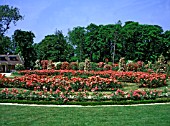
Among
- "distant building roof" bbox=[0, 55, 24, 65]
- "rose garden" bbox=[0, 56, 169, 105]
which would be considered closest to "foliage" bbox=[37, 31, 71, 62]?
"distant building roof" bbox=[0, 55, 24, 65]

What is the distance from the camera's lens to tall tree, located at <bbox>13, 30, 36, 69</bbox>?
176 ft

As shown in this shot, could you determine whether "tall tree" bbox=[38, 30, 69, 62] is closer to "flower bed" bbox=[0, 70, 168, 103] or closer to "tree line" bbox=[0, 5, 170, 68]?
"tree line" bbox=[0, 5, 170, 68]

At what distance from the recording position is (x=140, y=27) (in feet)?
175

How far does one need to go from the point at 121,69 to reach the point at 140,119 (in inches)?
870

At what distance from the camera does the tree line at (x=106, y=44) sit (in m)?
52.2

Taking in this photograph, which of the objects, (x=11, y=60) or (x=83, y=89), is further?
(x=11, y=60)

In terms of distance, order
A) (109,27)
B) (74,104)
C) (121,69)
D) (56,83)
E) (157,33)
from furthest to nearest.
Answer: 1. (109,27)
2. (157,33)
3. (121,69)
4. (56,83)
5. (74,104)

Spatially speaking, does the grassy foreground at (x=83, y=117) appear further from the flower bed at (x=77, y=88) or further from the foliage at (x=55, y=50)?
the foliage at (x=55, y=50)

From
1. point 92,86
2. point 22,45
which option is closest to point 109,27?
point 22,45

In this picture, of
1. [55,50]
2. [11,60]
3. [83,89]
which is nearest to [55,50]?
[55,50]

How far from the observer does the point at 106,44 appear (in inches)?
2122

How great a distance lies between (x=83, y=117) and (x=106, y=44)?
152ft

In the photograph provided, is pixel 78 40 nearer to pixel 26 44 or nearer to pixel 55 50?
pixel 55 50

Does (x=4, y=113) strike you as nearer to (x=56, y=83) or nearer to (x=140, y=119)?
(x=140, y=119)
